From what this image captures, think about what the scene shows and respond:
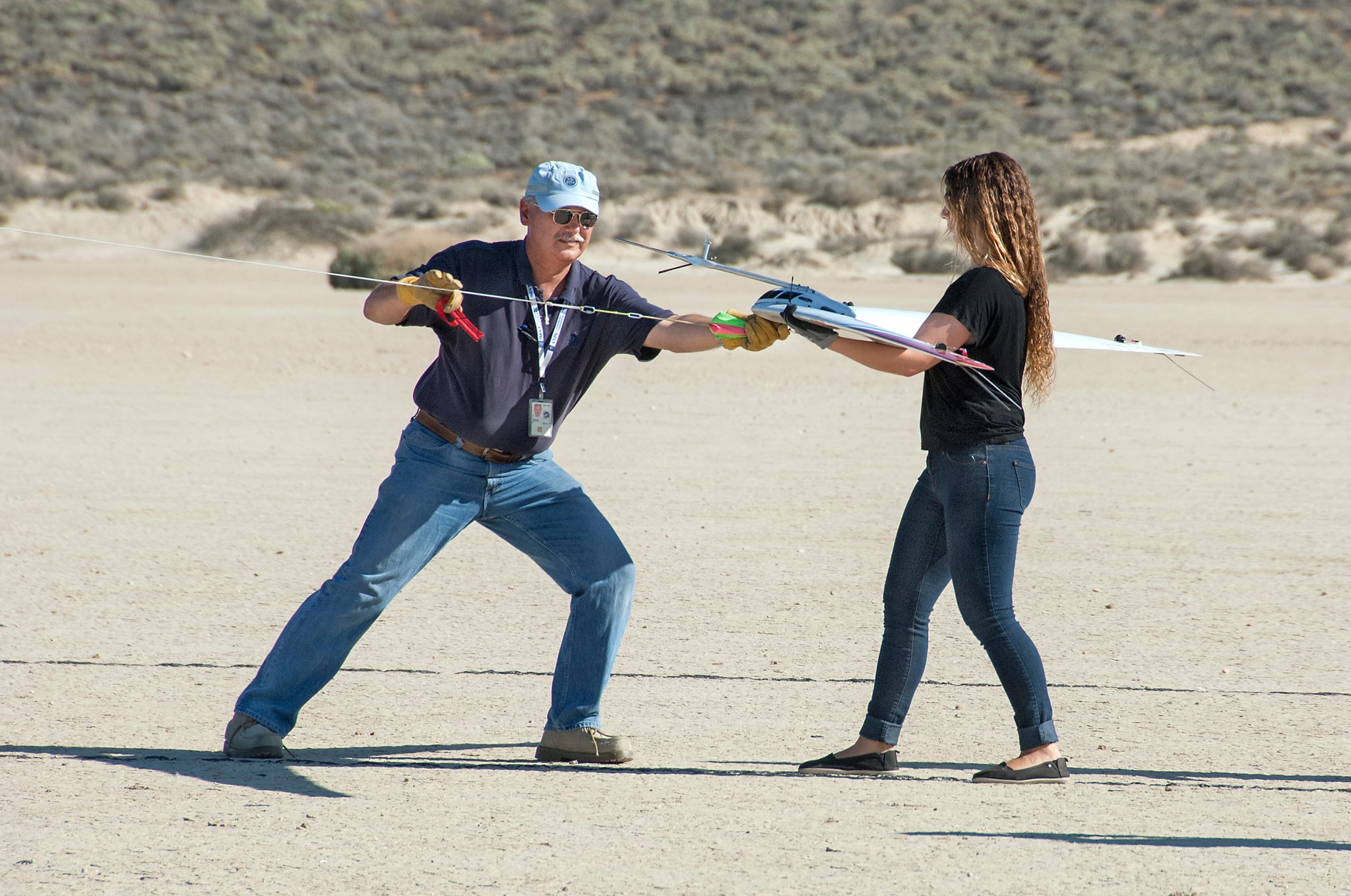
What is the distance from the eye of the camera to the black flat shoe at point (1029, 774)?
451cm

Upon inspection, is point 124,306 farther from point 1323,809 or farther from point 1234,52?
point 1234,52

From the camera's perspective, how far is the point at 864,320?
4562 millimetres

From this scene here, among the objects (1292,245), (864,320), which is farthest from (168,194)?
(864,320)

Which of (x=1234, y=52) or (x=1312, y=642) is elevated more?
(x=1234, y=52)

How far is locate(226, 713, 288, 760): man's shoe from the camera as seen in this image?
458 cm

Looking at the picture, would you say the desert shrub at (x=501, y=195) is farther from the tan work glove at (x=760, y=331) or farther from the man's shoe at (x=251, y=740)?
the man's shoe at (x=251, y=740)

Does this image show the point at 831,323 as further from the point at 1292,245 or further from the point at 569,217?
the point at 1292,245

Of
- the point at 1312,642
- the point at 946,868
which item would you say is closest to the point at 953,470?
the point at 946,868

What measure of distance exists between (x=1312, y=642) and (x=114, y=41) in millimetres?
48491

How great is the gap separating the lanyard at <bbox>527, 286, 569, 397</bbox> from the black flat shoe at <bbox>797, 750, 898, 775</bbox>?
1366 millimetres

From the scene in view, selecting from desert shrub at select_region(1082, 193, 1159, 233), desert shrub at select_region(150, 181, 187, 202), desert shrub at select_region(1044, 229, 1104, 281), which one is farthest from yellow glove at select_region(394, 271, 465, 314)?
desert shrub at select_region(150, 181, 187, 202)

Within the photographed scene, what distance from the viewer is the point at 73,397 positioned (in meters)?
13.7

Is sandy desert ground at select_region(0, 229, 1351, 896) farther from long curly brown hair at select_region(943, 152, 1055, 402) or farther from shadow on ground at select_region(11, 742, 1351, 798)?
long curly brown hair at select_region(943, 152, 1055, 402)

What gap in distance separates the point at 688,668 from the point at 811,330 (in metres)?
1.93
